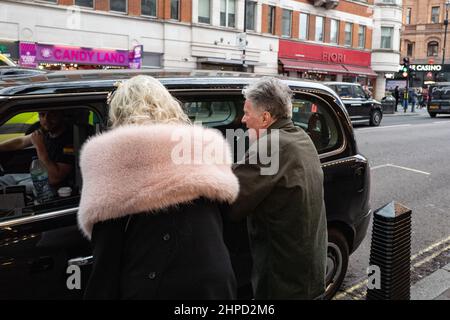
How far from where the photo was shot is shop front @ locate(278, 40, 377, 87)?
3042 centimetres

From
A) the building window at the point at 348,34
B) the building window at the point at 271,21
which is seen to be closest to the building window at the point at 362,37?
the building window at the point at 348,34

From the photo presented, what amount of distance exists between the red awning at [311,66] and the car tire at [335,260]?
27045 mm

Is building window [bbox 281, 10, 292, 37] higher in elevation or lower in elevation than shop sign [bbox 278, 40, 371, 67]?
higher

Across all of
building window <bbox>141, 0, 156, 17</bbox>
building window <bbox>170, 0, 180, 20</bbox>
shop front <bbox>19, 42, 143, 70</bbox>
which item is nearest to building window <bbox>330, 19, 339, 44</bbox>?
building window <bbox>170, 0, 180, 20</bbox>

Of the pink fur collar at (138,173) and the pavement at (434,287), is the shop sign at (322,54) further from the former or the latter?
the pink fur collar at (138,173)

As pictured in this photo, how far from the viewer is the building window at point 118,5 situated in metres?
22.2

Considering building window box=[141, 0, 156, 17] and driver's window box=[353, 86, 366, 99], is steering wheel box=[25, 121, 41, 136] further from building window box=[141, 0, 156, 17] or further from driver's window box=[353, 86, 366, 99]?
building window box=[141, 0, 156, 17]

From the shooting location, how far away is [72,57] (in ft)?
68.5

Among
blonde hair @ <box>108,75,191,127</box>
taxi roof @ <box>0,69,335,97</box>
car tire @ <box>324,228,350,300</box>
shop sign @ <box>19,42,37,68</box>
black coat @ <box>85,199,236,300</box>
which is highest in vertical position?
shop sign @ <box>19,42,37,68</box>

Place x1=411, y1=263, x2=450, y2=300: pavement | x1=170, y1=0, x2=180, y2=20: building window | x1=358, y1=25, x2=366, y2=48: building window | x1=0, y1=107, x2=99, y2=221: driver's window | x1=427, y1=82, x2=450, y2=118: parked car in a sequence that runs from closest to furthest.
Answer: x1=0, y1=107, x2=99, y2=221: driver's window, x1=411, y1=263, x2=450, y2=300: pavement, x1=170, y1=0, x2=180, y2=20: building window, x1=427, y1=82, x2=450, y2=118: parked car, x1=358, y1=25, x2=366, y2=48: building window

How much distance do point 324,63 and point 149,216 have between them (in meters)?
33.1

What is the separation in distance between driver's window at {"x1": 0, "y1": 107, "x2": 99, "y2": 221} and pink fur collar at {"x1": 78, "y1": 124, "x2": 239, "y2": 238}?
2.64 feet
